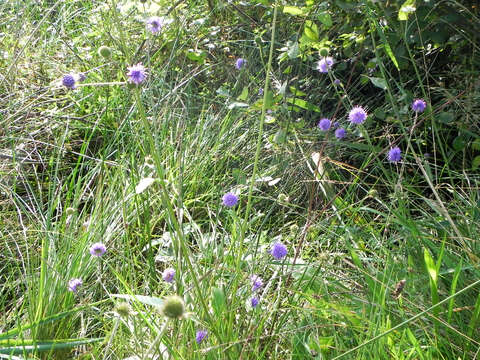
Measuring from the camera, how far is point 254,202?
1.67 meters

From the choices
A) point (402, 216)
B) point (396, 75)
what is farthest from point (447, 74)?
point (402, 216)

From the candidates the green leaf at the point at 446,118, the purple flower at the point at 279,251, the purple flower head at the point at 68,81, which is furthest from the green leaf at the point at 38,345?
the green leaf at the point at 446,118

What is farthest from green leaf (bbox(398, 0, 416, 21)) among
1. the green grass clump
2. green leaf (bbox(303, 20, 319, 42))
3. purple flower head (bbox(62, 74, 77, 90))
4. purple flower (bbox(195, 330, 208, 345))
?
purple flower (bbox(195, 330, 208, 345))

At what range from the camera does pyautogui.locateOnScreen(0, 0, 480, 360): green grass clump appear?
3.34 ft

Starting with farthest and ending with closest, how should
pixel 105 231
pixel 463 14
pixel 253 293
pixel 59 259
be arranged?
pixel 463 14
pixel 105 231
pixel 59 259
pixel 253 293

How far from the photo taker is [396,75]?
215cm

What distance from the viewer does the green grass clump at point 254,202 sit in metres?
1.02

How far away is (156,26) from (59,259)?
60cm

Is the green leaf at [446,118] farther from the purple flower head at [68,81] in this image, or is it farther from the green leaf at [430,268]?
the purple flower head at [68,81]

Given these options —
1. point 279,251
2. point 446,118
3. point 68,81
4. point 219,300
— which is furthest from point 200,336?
point 446,118

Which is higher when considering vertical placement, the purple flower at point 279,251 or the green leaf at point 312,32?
the green leaf at point 312,32

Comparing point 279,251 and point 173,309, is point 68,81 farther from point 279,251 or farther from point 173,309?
point 173,309

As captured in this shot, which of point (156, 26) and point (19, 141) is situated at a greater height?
point (156, 26)

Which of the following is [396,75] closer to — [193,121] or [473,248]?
[193,121]
